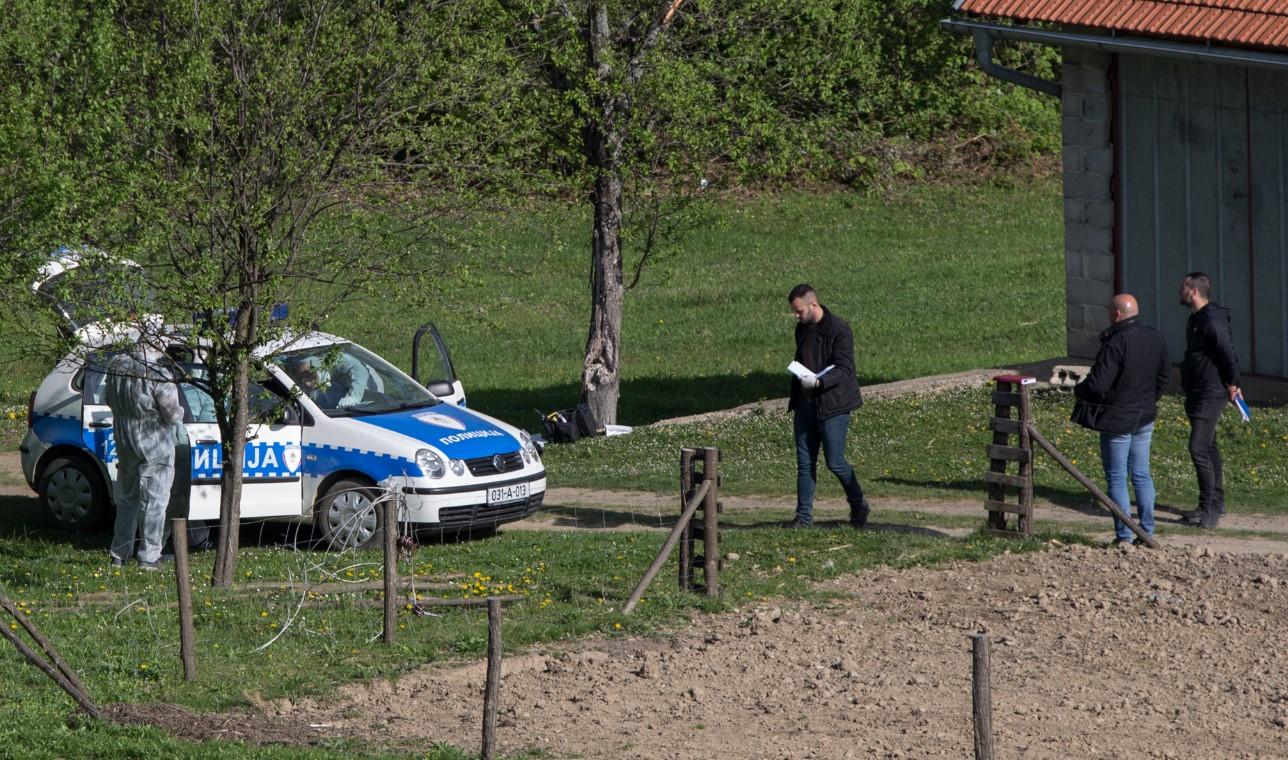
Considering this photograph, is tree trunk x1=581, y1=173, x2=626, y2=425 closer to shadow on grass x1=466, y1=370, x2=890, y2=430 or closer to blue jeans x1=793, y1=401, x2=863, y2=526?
shadow on grass x1=466, y1=370, x2=890, y2=430

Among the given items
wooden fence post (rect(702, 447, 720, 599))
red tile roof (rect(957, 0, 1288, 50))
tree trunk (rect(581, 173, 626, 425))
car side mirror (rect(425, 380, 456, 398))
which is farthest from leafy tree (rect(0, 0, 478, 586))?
red tile roof (rect(957, 0, 1288, 50))

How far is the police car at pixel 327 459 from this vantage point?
12.4 m

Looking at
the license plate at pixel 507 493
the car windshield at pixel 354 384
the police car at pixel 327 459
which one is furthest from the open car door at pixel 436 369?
the license plate at pixel 507 493

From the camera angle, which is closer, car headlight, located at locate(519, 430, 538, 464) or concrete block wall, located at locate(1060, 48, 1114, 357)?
car headlight, located at locate(519, 430, 538, 464)

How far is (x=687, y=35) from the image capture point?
58.3 ft

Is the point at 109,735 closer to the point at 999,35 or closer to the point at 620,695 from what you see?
the point at 620,695

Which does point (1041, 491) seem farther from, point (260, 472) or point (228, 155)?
point (228, 155)

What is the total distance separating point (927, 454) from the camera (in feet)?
50.2

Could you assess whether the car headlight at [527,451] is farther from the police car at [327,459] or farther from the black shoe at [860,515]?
the black shoe at [860,515]

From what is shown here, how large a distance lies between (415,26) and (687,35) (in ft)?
23.0

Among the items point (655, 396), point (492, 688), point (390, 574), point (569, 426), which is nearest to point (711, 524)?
point (390, 574)

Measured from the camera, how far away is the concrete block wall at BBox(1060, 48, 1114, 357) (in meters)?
17.4

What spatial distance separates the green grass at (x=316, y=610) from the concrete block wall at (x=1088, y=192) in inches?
255

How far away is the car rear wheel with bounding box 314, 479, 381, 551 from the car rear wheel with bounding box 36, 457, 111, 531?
1.99m
